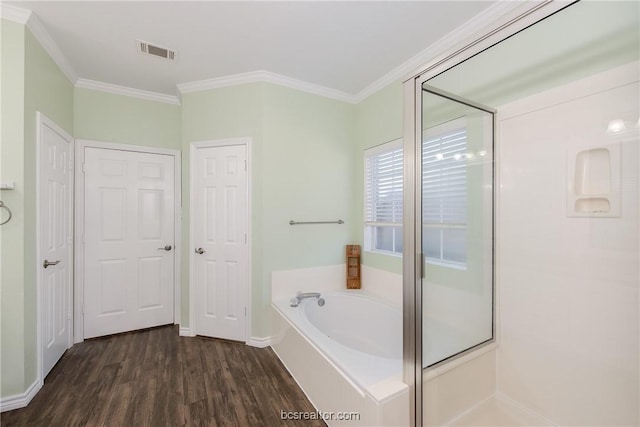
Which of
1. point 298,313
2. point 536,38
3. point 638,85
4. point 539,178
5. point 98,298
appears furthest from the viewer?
point 98,298

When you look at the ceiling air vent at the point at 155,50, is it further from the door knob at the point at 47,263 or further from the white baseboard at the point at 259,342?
the white baseboard at the point at 259,342

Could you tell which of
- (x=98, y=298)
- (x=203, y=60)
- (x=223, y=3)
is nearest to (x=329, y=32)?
(x=223, y=3)

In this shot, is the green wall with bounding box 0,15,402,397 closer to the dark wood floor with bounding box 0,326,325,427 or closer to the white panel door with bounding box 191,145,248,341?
the white panel door with bounding box 191,145,248,341

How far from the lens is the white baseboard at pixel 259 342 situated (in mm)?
2566

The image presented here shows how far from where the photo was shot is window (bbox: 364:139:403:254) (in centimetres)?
261

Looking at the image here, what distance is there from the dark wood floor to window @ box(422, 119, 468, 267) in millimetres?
1289

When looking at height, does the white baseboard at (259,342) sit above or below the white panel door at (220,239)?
below

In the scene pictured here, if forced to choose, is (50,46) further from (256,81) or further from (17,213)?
(256,81)

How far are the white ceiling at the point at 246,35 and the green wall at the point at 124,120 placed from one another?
219 mm

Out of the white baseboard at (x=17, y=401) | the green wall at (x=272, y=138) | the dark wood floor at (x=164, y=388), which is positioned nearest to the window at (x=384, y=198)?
the green wall at (x=272, y=138)

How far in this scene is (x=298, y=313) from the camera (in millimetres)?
2301

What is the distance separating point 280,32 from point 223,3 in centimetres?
43

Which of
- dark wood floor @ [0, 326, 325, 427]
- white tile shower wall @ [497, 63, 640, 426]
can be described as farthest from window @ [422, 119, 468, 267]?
dark wood floor @ [0, 326, 325, 427]

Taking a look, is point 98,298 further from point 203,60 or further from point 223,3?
Answer: point 223,3
